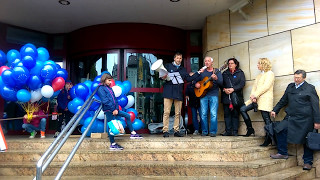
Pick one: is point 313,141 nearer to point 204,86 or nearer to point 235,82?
point 235,82

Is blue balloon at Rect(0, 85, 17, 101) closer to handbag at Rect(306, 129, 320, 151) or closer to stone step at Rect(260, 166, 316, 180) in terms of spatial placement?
stone step at Rect(260, 166, 316, 180)

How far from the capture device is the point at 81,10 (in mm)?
6141

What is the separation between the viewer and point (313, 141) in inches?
161

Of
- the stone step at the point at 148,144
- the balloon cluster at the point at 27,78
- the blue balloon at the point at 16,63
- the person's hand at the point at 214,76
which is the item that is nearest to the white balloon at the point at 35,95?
the balloon cluster at the point at 27,78

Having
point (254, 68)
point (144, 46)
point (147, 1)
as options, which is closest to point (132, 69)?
point (144, 46)

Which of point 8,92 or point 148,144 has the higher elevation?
point 8,92

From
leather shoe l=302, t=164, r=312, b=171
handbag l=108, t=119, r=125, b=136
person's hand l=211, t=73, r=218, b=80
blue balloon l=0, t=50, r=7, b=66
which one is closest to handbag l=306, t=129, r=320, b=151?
leather shoe l=302, t=164, r=312, b=171

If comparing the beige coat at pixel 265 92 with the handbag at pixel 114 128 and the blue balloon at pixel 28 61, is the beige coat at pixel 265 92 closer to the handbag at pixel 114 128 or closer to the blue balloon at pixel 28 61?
the handbag at pixel 114 128

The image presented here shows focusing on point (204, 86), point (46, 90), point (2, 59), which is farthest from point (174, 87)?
point (2, 59)

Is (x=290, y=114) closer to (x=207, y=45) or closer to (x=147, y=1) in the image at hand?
(x=207, y=45)

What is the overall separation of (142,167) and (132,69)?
11.5 ft

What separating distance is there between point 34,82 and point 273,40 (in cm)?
458

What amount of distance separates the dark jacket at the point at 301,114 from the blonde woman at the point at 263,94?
49 cm

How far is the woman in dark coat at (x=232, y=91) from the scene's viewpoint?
5344 mm
